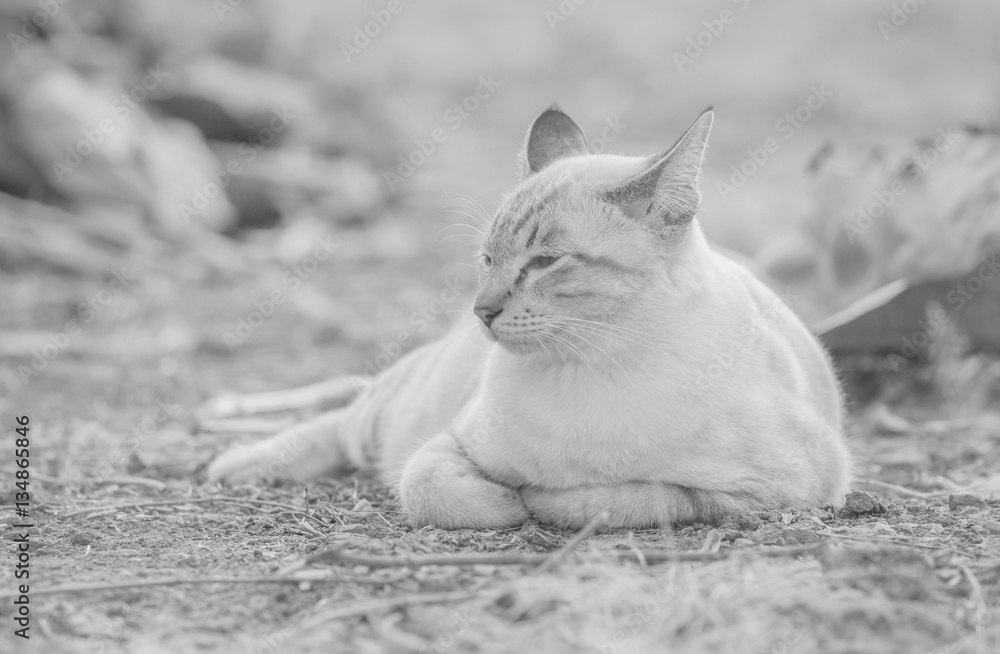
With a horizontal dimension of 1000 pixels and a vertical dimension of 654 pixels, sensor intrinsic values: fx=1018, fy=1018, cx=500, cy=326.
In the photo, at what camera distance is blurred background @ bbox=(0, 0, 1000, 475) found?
6.51 m

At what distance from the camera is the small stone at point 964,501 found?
12.9ft

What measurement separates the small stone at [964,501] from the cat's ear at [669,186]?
61.1 inches

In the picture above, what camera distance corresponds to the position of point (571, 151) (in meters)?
4.30

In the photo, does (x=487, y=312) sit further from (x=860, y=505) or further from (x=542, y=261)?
(x=860, y=505)

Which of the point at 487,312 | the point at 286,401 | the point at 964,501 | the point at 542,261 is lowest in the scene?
the point at 964,501

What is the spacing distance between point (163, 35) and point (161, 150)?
237 cm

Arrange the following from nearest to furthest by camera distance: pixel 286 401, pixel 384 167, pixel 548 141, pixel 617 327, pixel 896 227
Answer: pixel 617 327 → pixel 548 141 → pixel 286 401 → pixel 896 227 → pixel 384 167

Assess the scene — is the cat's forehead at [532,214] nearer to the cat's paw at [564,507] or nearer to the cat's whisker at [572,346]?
the cat's whisker at [572,346]

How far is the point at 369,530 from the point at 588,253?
4.12 ft

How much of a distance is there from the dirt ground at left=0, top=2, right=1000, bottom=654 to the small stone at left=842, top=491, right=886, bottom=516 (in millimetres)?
10

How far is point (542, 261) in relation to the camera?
357 centimetres

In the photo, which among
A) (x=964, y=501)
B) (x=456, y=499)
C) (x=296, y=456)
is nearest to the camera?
(x=456, y=499)

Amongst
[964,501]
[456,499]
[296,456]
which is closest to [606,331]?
[456,499]

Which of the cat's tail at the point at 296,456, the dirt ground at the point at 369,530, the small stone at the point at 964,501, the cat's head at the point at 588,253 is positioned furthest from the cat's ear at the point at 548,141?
the small stone at the point at 964,501
